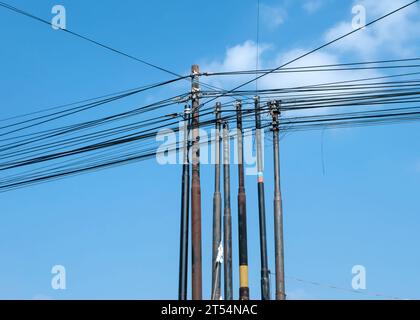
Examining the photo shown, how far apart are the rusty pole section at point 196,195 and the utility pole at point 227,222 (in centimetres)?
324

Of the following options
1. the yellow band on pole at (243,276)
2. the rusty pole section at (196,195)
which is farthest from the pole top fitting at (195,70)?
the yellow band on pole at (243,276)

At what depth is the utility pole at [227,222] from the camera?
25656 mm

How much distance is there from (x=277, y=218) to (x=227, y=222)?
261cm

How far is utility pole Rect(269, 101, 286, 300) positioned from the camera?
24406 millimetres

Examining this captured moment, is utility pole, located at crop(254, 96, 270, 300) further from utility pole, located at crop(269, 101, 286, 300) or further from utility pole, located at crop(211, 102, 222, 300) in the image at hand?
utility pole, located at crop(211, 102, 222, 300)

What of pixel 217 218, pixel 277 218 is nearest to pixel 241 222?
pixel 277 218

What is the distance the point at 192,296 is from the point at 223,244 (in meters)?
5.98

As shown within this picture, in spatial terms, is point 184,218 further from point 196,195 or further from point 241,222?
point 241,222

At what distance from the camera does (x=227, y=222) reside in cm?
2716

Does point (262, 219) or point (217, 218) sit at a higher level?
point (217, 218)

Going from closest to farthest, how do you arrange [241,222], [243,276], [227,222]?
[243,276]
[241,222]
[227,222]
